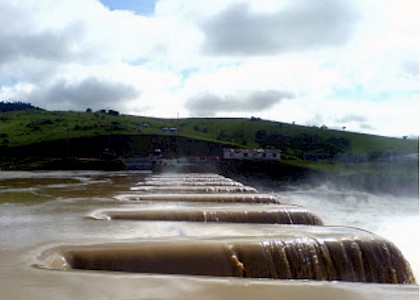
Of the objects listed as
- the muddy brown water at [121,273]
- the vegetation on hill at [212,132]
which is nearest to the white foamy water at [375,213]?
the muddy brown water at [121,273]

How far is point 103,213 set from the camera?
55.4ft

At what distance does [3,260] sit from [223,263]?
448 cm

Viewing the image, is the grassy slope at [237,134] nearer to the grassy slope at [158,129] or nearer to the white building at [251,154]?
the grassy slope at [158,129]

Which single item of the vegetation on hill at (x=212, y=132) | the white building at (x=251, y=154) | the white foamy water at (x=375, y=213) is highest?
the vegetation on hill at (x=212, y=132)

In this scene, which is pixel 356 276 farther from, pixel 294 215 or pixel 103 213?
pixel 103 213

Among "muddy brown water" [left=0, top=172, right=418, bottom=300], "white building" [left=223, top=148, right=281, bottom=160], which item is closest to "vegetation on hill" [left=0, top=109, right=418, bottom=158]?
"white building" [left=223, top=148, right=281, bottom=160]

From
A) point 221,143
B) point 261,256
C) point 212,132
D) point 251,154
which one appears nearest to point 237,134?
point 212,132

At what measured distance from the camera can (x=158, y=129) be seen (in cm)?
13900

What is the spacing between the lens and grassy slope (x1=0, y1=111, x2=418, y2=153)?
123812mm

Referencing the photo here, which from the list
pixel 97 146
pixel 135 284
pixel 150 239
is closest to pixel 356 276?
pixel 150 239

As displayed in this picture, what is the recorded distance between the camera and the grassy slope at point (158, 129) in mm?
123812

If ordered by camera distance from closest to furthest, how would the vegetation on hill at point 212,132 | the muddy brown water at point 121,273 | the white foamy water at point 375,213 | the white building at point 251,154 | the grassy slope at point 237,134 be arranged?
the muddy brown water at point 121,273 < the white foamy water at point 375,213 < the grassy slope at point 237,134 < the white building at point 251,154 < the vegetation on hill at point 212,132

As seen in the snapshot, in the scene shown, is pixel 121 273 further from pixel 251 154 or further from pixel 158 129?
pixel 158 129

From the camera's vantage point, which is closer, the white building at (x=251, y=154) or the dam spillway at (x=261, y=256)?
the dam spillway at (x=261, y=256)
